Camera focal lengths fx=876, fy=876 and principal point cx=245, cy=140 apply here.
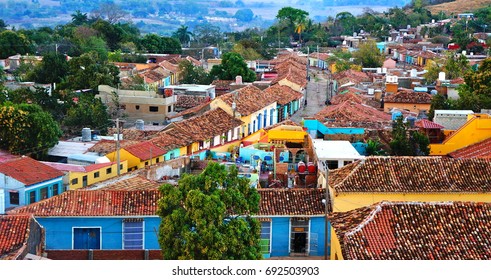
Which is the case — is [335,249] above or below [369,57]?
below

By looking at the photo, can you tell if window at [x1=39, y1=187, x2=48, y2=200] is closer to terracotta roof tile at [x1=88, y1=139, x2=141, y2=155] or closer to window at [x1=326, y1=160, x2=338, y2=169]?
terracotta roof tile at [x1=88, y1=139, x2=141, y2=155]

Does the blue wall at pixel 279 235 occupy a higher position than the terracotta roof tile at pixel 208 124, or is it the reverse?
the terracotta roof tile at pixel 208 124

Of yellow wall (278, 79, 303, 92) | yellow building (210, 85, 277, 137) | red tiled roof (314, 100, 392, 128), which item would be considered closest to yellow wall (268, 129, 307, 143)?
red tiled roof (314, 100, 392, 128)

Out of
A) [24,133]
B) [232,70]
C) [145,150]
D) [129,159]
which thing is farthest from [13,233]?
[232,70]

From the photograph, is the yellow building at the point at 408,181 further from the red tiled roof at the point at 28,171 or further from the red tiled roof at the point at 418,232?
the red tiled roof at the point at 28,171

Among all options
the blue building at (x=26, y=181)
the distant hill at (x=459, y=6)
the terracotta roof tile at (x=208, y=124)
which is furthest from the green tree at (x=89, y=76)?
the distant hill at (x=459, y=6)

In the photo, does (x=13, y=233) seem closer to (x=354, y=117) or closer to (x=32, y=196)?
(x=32, y=196)

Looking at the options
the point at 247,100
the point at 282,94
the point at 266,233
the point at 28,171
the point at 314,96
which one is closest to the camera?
the point at 266,233
